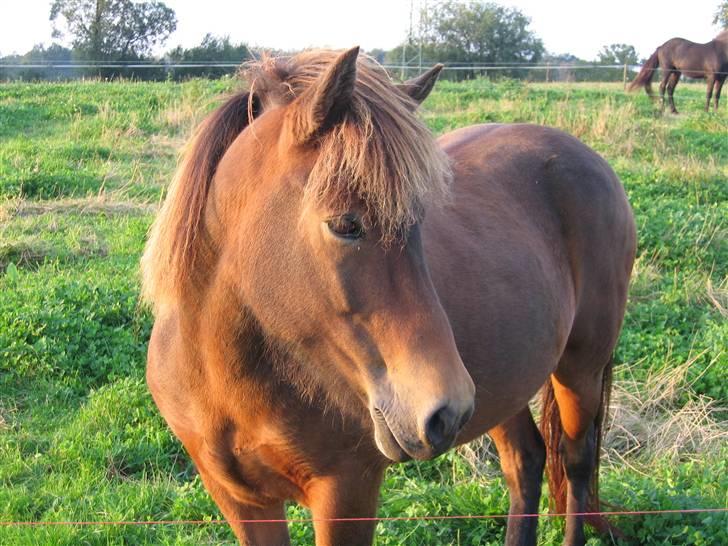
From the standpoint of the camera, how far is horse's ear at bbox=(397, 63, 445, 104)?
2254 mm

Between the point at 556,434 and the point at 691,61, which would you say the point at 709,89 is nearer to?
the point at 691,61

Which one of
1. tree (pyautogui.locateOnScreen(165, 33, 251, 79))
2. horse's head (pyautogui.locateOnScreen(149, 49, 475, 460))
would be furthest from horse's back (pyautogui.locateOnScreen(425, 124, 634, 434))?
tree (pyautogui.locateOnScreen(165, 33, 251, 79))

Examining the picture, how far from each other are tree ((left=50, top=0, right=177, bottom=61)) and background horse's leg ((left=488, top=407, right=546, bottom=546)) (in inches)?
994

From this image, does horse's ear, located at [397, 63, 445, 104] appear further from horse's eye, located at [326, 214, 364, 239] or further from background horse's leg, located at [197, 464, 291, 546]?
background horse's leg, located at [197, 464, 291, 546]

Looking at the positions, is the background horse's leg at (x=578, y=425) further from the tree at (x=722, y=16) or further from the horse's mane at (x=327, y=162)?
the tree at (x=722, y=16)

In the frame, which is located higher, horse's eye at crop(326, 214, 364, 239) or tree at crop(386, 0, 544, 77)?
tree at crop(386, 0, 544, 77)

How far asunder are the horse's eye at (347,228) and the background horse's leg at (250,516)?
43.9 inches

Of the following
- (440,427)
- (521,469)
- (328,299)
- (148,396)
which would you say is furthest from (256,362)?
(148,396)

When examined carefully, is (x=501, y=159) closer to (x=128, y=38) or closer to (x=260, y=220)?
(x=260, y=220)

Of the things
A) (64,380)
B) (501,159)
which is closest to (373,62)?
(501,159)

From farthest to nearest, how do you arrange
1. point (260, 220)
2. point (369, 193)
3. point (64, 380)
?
point (64, 380)
point (260, 220)
point (369, 193)

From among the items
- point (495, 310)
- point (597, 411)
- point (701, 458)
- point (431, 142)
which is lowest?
point (701, 458)

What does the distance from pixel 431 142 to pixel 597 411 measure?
2.37 metres

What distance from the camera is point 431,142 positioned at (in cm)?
199
